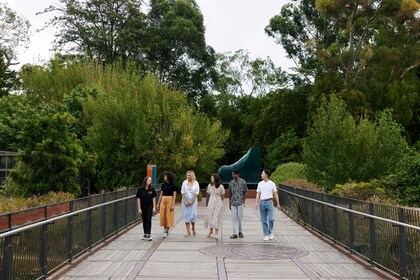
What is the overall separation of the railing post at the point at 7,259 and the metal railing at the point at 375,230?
580 cm

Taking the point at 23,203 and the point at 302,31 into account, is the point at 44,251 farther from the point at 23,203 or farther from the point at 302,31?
the point at 302,31

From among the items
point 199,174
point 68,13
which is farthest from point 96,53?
point 199,174

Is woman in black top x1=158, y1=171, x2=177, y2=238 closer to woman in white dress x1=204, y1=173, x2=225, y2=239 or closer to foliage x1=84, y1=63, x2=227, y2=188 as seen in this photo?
woman in white dress x1=204, y1=173, x2=225, y2=239

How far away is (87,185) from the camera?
112 ft

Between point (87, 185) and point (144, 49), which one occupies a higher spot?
point (144, 49)

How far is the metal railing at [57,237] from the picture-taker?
7.74 metres

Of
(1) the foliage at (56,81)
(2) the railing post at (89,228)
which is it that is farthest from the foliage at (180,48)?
(2) the railing post at (89,228)

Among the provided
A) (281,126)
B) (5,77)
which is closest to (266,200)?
(281,126)

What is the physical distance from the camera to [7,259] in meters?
7.49

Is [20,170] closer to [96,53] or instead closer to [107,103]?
[107,103]

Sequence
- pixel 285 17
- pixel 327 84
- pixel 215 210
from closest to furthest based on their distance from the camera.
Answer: pixel 215 210 < pixel 327 84 < pixel 285 17

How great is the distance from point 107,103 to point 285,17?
30.8 metres

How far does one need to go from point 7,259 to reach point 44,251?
1.79 meters

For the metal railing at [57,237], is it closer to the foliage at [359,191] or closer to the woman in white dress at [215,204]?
the woman in white dress at [215,204]
